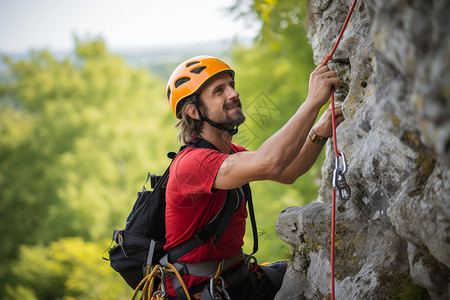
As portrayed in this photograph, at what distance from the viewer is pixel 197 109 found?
3.93 m

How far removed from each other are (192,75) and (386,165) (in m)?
2.03

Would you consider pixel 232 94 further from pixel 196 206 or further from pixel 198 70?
pixel 196 206

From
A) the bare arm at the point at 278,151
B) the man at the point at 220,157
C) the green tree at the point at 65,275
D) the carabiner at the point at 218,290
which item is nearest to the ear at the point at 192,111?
the man at the point at 220,157

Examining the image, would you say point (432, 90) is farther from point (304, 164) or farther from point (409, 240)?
point (304, 164)

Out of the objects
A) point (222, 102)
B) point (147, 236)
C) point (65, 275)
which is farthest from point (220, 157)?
point (65, 275)

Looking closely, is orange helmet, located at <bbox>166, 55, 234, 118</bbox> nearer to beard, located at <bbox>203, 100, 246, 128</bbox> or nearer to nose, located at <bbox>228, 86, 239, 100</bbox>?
nose, located at <bbox>228, 86, 239, 100</bbox>

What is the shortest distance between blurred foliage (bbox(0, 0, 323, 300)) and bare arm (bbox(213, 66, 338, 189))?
45.1 feet

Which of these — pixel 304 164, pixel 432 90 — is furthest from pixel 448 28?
pixel 304 164

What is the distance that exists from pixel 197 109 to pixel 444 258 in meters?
2.48

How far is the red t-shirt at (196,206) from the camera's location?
10.7 ft

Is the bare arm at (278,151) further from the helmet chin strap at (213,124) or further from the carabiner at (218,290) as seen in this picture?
the carabiner at (218,290)

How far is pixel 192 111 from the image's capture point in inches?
158

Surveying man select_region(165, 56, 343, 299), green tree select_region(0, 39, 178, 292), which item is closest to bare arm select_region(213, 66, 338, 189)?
man select_region(165, 56, 343, 299)

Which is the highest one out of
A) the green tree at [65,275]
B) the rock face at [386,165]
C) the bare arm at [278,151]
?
the green tree at [65,275]
